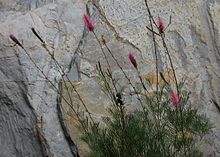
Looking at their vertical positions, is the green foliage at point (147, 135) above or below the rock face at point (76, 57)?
below

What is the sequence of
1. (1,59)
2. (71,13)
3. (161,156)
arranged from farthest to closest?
1. (71,13)
2. (1,59)
3. (161,156)

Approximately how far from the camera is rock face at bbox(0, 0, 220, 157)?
284 cm

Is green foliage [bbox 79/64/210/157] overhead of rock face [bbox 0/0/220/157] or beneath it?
beneath

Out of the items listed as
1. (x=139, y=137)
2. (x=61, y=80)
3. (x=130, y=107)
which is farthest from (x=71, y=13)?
(x=139, y=137)

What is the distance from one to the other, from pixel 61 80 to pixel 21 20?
0.50 metres

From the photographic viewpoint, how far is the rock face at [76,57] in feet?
9.32

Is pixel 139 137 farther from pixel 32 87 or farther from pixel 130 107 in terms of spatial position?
pixel 32 87

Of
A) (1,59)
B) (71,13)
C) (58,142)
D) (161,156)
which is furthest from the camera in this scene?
(71,13)

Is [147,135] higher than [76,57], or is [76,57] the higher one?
[76,57]

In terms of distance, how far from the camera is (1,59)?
117 inches

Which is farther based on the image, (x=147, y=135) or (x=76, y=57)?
(x=76, y=57)

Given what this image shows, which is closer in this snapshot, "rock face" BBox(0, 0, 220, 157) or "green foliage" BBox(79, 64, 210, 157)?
"green foliage" BBox(79, 64, 210, 157)

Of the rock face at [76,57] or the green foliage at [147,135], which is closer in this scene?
the green foliage at [147,135]

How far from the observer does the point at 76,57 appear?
9.86 feet
